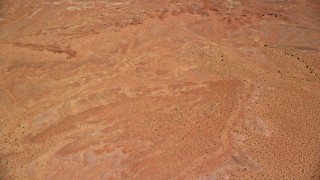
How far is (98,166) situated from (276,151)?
4.59 m

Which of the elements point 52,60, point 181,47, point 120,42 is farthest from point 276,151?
point 52,60

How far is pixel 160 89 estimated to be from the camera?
1151cm

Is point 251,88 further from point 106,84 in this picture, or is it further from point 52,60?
point 52,60

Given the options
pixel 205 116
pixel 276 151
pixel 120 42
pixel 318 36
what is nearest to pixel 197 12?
pixel 120 42

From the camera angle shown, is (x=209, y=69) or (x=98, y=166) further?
(x=209, y=69)

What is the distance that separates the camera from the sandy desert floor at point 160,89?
30.7ft

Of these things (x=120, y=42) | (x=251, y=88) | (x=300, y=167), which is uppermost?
(x=120, y=42)

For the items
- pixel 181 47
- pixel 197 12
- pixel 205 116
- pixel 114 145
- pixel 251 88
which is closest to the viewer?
pixel 114 145

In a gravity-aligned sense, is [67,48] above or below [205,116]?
above

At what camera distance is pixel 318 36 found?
1357 centimetres

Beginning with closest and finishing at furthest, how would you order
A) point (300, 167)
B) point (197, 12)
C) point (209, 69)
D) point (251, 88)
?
point (300, 167), point (251, 88), point (209, 69), point (197, 12)

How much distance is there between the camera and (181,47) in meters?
13.3

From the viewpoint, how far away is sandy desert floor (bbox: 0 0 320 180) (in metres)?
9.34

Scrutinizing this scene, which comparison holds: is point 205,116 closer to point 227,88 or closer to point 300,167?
point 227,88
